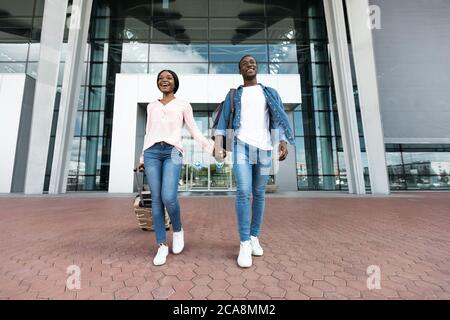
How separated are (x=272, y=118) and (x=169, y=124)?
1042 millimetres

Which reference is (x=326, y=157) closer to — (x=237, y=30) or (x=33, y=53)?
(x=237, y=30)

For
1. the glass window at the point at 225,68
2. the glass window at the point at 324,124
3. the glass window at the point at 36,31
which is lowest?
the glass window at the point at 324,124

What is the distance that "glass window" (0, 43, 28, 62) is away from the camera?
16.6 m

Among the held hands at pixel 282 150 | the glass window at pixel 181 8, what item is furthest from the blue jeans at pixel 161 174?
the glass window at pixel 181 8

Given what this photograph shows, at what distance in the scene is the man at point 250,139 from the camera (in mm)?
2227

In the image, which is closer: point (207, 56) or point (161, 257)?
point (161, 257)

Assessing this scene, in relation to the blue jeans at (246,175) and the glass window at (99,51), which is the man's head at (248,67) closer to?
the blue jeans at (246,175)

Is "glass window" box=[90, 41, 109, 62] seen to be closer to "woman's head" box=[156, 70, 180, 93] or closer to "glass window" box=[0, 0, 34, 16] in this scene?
"glass window" box=[0, 0, 34, 16]

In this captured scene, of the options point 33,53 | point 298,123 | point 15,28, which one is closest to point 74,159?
point 33,53

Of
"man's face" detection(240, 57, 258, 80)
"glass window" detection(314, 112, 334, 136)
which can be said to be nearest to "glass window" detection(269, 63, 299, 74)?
"glass window" detection(314, 112, 334, 136)

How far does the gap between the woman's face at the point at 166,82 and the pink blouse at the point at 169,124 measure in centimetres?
13

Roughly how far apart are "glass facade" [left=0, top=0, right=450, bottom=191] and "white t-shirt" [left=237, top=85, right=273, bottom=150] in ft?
45.2

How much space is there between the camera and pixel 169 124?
2.29 meters
